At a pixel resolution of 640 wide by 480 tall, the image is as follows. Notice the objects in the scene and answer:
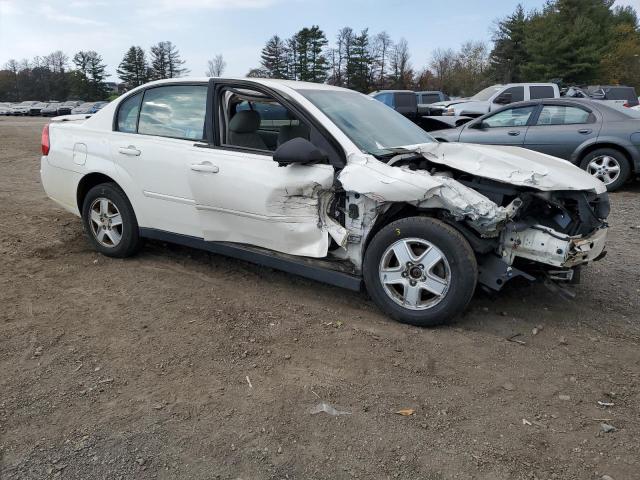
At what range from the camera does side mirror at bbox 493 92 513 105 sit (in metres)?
16.2

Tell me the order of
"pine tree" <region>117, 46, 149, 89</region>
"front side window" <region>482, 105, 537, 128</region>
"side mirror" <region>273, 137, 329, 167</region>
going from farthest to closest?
"pine tree" <region>117, 46, 149, 89</region>, "front side window" <region>482, 105, 537, 128</region>, "side mirror" <region>273, 137, 329, 167</region>

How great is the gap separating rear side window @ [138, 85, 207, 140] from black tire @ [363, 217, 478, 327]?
1.79m

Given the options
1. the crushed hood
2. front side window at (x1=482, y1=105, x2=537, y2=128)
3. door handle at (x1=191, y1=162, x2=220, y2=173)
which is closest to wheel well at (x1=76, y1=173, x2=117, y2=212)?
door handle at (x1=191, y1=162, x2=220, y2=173)

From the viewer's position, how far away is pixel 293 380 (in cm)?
316

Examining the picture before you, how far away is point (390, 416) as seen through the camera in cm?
282

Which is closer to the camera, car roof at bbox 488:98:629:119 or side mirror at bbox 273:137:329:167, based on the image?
side mirror at bbox 273:137:329:167

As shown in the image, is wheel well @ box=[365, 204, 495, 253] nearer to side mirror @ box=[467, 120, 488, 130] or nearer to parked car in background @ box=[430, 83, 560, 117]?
side mirror @ box=[467, 120, 488, 130]

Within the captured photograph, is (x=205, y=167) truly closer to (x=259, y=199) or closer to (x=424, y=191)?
(x=259, y=199)

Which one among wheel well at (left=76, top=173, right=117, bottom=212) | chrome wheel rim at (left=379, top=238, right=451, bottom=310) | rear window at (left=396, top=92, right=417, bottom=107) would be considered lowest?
chrome wheel rim at (left=379, top=238, right=451, bottom=310)

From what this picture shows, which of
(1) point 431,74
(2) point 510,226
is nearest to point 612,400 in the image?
(2) point 510,226

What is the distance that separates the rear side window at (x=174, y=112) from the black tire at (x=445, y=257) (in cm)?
179

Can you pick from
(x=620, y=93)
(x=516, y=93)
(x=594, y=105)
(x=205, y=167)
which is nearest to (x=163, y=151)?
(x=205, y=167)

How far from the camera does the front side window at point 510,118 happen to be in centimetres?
935

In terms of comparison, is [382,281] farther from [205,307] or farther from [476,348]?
[205,307]
